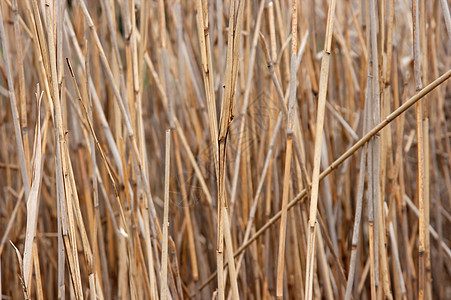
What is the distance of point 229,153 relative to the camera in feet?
3.53

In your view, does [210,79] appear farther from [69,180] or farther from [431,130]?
[431,130]

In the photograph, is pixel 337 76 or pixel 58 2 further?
pixel 337 76

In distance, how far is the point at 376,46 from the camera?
648 millimetres

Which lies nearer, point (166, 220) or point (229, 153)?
point (166, 220)

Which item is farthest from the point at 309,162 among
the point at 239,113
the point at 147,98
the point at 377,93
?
the point at 147,98

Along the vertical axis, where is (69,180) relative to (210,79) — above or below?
below

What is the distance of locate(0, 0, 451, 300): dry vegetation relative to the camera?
62 centimetres

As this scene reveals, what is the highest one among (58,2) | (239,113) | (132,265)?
(58,2)

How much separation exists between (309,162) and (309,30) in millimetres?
274

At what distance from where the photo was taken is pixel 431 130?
3.27ft

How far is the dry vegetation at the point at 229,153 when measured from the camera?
0.62 metres

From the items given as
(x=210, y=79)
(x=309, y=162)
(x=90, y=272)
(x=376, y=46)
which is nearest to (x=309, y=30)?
(x=309, y=162)

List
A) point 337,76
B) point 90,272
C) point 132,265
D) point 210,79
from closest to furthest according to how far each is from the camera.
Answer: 1. point 210,79
2. point 90,272
3. point 132,265
4. point 337,76

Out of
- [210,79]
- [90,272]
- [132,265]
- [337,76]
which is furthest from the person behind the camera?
[337,76]
